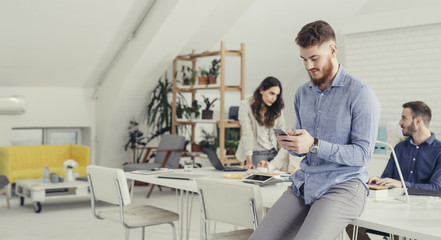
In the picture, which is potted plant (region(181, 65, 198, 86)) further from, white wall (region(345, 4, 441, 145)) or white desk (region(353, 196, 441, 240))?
white desk (region(353, 196, 441, 240))

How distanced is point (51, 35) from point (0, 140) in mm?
1814

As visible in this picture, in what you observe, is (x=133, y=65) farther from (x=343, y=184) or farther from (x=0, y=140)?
(x=343, y=184)

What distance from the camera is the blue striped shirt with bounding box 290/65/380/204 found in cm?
224

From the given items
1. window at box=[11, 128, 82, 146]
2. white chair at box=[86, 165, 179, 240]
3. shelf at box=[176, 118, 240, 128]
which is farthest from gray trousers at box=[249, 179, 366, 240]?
window at box=[11, 128, 82, 146]

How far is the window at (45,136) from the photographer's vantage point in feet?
28.2

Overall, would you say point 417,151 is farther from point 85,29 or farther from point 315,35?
point 85,29

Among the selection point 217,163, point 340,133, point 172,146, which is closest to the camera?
point 340,133

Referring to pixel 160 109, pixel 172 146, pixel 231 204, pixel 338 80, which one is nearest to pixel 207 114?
pixel 172 146

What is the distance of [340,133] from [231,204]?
0.87 metres

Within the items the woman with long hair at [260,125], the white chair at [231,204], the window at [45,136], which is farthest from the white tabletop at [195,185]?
the window at [45,136]

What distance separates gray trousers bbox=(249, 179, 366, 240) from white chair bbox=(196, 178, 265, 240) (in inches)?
15.0

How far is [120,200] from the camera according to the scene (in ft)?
12.0

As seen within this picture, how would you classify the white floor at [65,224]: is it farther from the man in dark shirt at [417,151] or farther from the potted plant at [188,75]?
the potted plant at [188,75]

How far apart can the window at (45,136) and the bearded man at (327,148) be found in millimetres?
6992
